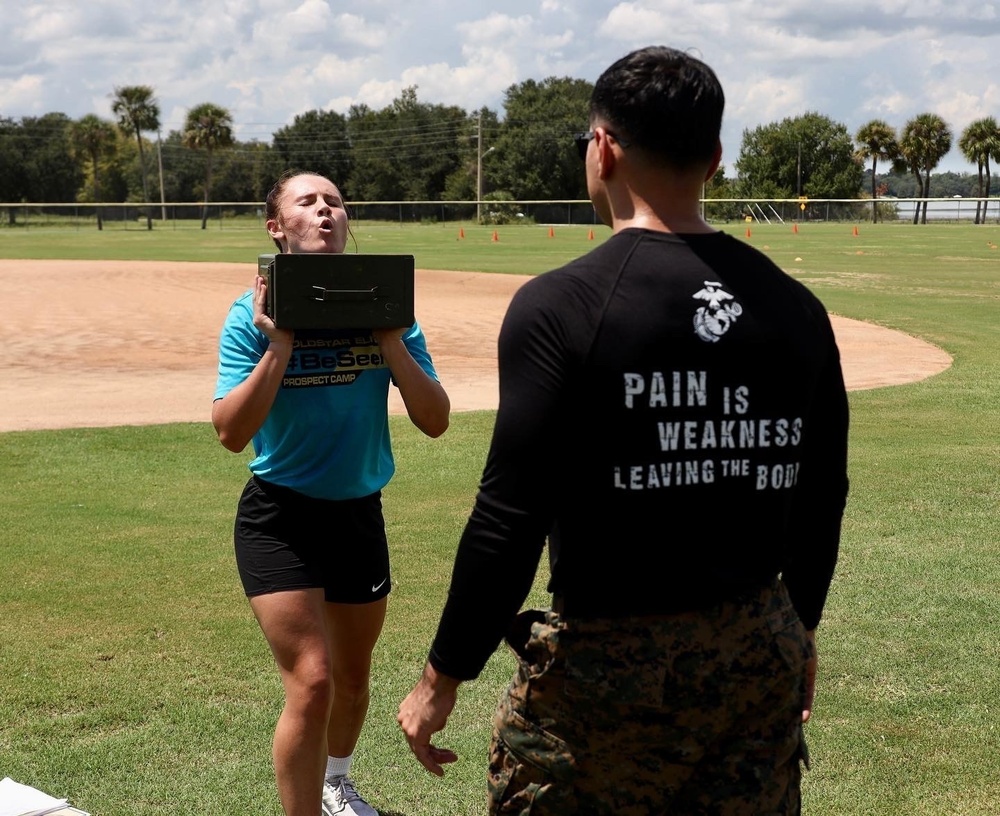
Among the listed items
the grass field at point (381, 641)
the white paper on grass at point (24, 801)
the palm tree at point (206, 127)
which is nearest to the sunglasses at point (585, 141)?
the grass field at point (381, 641)

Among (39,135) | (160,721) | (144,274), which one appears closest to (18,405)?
(160,721)

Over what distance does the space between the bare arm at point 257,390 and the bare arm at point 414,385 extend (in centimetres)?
29

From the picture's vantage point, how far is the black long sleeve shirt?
2.05 m

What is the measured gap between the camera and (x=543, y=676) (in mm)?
2186

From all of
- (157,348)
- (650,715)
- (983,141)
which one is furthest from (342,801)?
(983,141)

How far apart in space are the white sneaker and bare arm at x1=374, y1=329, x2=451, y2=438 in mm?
1251

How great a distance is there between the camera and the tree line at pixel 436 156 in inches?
3666

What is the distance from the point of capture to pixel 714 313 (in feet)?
6.87

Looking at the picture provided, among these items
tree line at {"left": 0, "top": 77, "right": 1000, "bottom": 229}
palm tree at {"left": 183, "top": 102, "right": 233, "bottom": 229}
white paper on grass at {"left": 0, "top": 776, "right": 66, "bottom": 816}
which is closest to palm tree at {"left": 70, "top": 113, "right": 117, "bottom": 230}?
tree line at {"left": 0, "top": 77, "right": 1000, "bottom": 229}

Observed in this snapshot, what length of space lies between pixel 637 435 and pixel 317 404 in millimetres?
1576

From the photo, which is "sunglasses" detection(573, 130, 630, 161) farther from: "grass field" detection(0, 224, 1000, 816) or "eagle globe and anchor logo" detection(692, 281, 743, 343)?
"grass field" detection(0, 224, 1000, 816)

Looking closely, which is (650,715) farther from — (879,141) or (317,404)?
(879,141)

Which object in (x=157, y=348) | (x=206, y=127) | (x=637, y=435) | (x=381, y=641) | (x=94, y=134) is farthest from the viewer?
(x=94, y=134)

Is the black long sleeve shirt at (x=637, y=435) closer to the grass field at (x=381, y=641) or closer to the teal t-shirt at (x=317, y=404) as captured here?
the teal t-shirt at (x=317, y=404)
